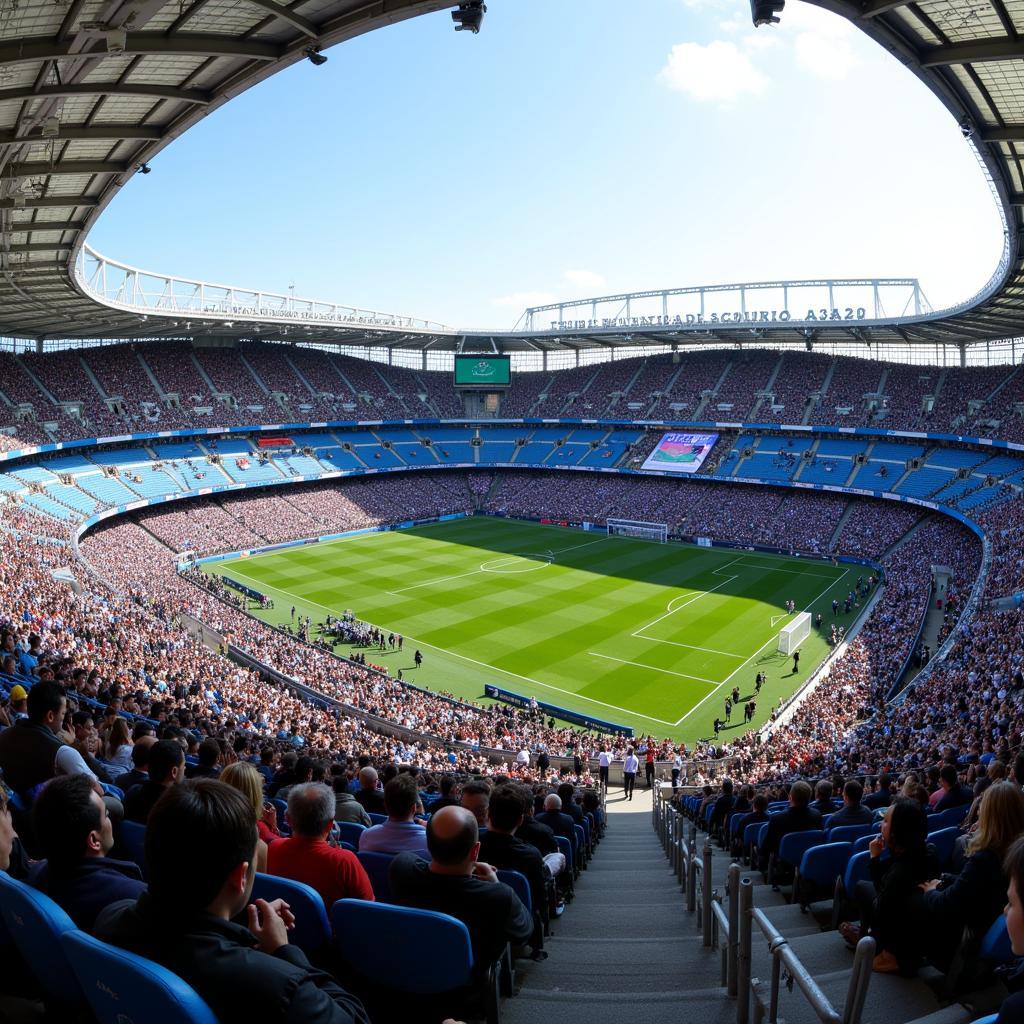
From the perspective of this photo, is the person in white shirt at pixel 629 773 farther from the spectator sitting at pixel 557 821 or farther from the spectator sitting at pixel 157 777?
the spectator sitting at pixel 157 777

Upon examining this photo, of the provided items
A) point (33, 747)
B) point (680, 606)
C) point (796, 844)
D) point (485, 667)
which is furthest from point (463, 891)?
point (680, 606)

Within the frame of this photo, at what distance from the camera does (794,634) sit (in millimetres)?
35000

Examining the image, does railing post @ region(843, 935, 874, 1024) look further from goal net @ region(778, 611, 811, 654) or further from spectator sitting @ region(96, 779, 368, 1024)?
goal net @ region(778, 611, 811, 654)

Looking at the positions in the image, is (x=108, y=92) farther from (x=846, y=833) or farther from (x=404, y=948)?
(x=846, y=833)

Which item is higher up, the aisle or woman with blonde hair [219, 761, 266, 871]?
woman with blonde hair [219, 761, 266, 871]

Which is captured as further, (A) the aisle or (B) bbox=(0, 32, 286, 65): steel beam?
(B) bbox=(0, 32, 286, 65): steel beam

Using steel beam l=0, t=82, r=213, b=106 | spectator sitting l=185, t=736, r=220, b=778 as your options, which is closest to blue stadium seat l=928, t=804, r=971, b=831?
spectator sitting l=185, t=736, r=220, b=778

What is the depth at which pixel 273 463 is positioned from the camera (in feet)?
209

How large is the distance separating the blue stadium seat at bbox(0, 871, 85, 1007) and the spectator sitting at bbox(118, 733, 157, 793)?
3.67 metres

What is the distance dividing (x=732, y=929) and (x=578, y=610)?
120 ft

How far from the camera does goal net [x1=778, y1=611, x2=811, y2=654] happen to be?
1351 inches

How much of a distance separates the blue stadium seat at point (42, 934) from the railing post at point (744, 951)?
318 centimetres

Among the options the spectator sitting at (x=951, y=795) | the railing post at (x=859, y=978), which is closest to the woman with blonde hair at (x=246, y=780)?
the railing post at (x=859, y=978)

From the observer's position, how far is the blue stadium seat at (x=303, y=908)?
3561 mm
